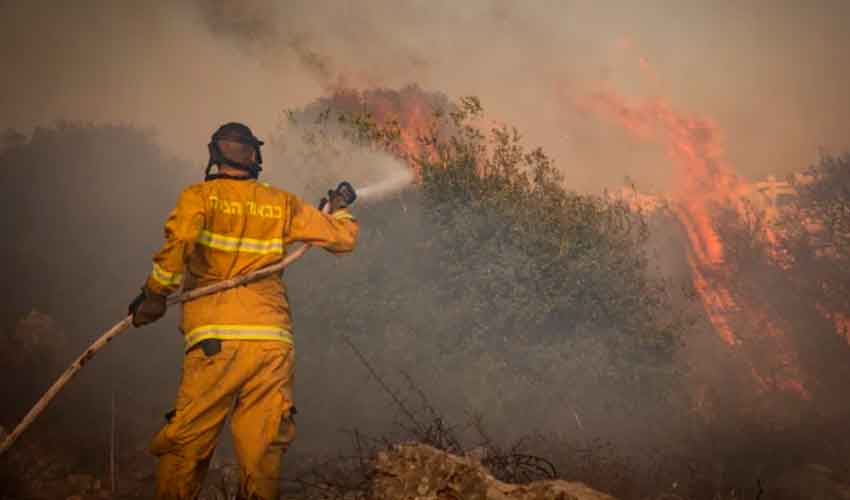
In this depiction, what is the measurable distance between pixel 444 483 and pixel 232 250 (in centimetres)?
214

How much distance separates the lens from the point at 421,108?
1922 cm

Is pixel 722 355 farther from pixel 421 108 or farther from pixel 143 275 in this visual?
pixel 143 275

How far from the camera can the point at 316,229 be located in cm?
405

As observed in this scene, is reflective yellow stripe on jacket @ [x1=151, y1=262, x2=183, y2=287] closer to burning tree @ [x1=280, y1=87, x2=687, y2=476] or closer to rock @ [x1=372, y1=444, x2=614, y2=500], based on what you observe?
rock @ [x1=372, y1=444, x2=614, y2=500]

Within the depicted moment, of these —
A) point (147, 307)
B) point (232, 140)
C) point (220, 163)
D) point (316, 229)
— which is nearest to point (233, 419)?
point (147, 307)

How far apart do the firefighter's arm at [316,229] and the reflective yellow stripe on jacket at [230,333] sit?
731 millimetres

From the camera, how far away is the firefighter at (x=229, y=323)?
3.18 meters

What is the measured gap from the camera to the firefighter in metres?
3.18

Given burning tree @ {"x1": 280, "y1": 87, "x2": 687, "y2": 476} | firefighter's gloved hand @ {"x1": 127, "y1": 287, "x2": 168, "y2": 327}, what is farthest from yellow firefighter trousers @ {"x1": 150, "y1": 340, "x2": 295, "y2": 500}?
burning tree @ {"x1": 280, "y1": 87, "x2": 687, "y2": 476}

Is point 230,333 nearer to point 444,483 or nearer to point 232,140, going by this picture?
point 232,140

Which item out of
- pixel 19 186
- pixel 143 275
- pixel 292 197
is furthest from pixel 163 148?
pixel 292 197

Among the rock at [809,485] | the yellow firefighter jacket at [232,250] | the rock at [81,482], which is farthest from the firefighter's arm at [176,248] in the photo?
the rock at [809,485]

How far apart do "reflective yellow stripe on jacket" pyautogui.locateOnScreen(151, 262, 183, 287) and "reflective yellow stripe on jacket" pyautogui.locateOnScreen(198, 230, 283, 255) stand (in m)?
0.32

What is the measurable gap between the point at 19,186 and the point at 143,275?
172 inches
